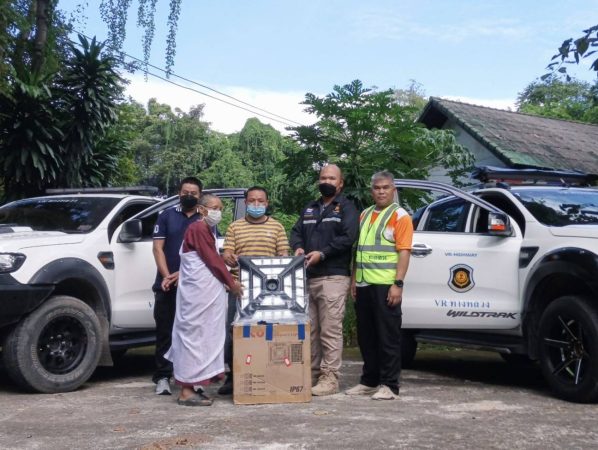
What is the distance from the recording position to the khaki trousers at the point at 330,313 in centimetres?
656

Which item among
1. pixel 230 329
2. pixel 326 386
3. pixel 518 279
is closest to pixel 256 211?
pixel 230 329

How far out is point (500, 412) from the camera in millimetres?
5828

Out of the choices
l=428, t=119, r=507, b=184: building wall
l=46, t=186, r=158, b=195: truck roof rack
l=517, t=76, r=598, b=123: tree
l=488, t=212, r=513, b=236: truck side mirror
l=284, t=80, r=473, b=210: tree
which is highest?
l=517, t=76, r=598, b=123: tree

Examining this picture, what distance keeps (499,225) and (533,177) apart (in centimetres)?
164

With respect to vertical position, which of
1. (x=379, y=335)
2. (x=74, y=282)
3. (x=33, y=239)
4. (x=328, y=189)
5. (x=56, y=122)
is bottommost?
(x=379, y=335)

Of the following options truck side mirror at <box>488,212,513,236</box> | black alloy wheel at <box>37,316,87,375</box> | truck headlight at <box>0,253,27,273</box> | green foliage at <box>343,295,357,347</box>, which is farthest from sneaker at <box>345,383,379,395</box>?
green foliage at <box>343,295,357,347</box>

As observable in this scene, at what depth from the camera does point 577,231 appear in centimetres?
636

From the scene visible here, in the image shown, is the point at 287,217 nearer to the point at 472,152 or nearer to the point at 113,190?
the point at 113,190

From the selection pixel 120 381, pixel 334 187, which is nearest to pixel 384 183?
pixel 334 187

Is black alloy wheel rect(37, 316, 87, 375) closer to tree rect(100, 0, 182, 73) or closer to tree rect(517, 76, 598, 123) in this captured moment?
tree rect(100, 0, 182, 73)

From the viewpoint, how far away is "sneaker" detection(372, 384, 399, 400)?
6.33m

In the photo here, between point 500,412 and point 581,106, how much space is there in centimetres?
3583

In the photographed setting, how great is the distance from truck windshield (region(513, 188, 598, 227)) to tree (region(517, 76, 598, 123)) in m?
29.0

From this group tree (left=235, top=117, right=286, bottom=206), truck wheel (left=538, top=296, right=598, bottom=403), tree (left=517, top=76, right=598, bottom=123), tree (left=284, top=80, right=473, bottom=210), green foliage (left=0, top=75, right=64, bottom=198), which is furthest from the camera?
tree (left=517, top=76, right=598, bottom=123)
